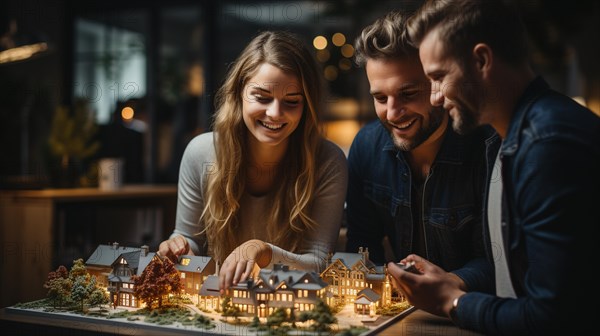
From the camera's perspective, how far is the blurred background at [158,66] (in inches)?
227

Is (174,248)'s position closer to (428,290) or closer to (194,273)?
(194,273)

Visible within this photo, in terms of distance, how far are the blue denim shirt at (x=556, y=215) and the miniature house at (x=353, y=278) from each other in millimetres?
400

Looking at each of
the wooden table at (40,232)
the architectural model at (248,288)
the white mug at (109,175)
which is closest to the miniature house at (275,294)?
the architectural model at (248,288)

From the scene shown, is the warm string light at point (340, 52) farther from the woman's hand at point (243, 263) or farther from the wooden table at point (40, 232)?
the woman's hand at point (243, 263)

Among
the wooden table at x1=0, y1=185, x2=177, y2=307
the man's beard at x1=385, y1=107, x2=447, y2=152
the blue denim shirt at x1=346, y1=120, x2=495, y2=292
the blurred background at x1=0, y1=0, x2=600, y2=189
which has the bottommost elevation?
the wooden table at x1=0, y1=185, x2=177, y2=307

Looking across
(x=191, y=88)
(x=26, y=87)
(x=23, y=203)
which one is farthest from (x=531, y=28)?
(x=26, y=87)

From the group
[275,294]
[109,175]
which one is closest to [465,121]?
[275,294]

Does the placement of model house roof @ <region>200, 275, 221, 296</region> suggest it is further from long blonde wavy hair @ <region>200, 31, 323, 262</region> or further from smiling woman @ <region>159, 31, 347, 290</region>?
long blonde wavy hair @ <region>200, 31, 323, 262</region>

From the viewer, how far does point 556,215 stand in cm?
119

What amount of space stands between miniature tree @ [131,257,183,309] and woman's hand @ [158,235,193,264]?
0.16 m

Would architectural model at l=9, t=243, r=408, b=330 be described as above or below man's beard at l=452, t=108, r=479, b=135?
below

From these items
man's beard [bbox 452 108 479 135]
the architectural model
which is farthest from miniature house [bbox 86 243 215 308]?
man's beard [bbox 452 108 479 135]

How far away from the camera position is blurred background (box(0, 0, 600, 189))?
18.9 feet

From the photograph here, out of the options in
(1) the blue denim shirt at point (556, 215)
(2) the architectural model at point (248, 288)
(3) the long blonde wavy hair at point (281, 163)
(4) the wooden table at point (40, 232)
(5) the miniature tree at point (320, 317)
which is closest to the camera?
(1) the blue denim shirt at point (556, 215)
